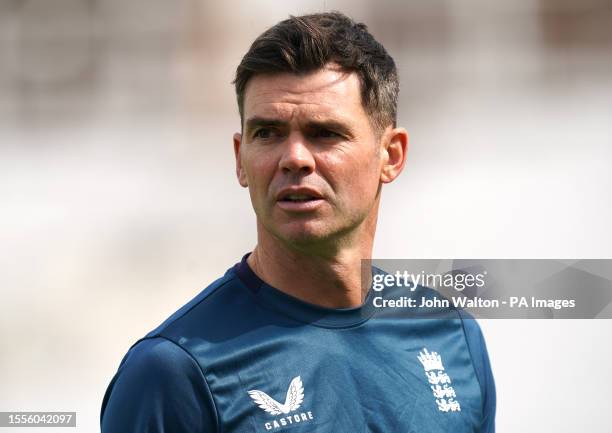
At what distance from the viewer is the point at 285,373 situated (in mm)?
1603

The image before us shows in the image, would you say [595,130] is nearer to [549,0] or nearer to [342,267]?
[549,0]

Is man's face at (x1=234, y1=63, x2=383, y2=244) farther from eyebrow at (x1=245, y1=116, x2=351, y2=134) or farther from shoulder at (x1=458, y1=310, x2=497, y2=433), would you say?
shoulder at (x1=458, y1=310, x2=497, y2=433)

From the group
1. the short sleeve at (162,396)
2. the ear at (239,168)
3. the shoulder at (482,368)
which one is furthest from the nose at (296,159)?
the shoulder at (482,368)

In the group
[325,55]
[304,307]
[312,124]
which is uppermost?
[325,55]

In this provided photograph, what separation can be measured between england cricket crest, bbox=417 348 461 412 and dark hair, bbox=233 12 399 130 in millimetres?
512

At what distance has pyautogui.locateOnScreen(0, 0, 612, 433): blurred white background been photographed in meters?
4.20

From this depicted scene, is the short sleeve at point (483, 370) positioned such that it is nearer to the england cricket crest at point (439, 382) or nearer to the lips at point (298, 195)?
the england cricket crest at point (439, 382)

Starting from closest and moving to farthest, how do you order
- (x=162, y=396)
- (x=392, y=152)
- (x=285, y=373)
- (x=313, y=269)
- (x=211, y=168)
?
(x=162, y=396) → (x=285, y=373) → (x=313, y=269) → (x=392, y=152) → (x=211, y=168)

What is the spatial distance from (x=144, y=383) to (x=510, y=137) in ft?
12.9

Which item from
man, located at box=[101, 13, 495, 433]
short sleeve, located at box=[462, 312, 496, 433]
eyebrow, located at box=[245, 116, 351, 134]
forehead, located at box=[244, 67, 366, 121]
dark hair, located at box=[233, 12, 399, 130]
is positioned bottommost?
short sleeve, located at box=[462, 312, 496, 433]

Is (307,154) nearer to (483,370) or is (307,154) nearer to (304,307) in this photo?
(304,307)

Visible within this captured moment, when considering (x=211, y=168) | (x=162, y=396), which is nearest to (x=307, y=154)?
(x=162, y=396)

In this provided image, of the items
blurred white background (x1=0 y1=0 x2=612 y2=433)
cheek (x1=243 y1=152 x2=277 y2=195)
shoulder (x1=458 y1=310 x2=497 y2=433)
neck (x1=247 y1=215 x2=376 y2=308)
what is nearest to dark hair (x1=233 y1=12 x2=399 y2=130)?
cheek (x1=243 y1=152 x2=277 y2=195)

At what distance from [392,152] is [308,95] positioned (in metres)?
0.31
